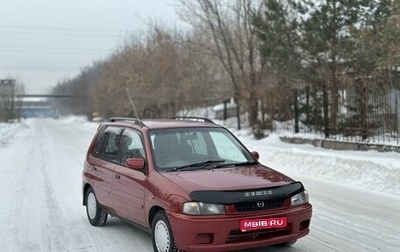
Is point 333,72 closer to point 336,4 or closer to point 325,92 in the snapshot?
point 325,92

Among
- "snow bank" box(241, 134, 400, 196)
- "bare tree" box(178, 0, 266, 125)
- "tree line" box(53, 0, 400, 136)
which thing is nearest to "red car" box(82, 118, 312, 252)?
"snow bank" box(241, 134, 400, 196)

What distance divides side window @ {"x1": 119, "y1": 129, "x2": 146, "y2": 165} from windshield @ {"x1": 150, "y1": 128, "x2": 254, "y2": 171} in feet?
0.62

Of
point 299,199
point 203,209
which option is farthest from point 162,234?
point 299,199

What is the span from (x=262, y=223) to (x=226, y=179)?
627 mm

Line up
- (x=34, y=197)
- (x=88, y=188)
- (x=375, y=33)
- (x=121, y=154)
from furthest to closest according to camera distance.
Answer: (x=375, y=33)
(x=34, y=197)
(x=88, y=188)
(x=121, y=154)

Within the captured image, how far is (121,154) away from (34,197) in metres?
4.52

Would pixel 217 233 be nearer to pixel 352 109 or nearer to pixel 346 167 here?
pixel 346 167

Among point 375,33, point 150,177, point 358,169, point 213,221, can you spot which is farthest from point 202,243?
point 375,33

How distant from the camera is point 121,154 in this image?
718cm

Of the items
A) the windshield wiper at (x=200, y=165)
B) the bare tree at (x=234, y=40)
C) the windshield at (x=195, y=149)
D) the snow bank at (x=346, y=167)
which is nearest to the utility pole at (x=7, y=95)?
the bare tree at (x=234, y=40)

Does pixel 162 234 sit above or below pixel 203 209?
below

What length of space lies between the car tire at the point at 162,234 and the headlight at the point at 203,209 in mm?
396

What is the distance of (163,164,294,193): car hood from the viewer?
5543mm

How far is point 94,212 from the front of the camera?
801cm
